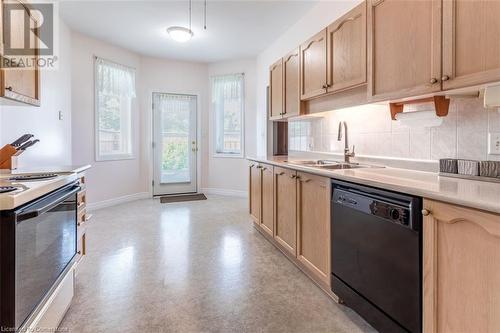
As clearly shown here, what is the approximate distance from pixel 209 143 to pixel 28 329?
508 centimetres

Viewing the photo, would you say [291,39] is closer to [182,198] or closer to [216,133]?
[216,133]

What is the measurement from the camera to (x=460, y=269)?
3.64 ft

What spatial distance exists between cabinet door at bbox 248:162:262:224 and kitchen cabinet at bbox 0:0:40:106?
218 cm

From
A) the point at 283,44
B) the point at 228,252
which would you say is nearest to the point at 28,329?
the point at 228,252

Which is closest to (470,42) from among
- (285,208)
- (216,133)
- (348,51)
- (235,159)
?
(348,51)


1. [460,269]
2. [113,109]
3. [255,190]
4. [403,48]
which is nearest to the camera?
[460,269]

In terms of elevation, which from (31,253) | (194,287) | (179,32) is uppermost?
(179,32)

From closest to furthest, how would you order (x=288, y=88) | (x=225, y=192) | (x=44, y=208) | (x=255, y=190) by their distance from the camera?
(x=44, y=208) → (x=288, y=88) → (x=255, y=190) → (x=225, y=192)

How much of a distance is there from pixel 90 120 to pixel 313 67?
3.75 metres

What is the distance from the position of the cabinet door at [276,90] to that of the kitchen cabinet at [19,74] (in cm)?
234

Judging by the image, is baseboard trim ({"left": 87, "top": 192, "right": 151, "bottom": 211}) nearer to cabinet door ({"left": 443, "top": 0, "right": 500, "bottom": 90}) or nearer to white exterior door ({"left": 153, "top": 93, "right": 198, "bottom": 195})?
white exterior door ({"left": 153, "top": 93, "right": 198, "bottom": 195})

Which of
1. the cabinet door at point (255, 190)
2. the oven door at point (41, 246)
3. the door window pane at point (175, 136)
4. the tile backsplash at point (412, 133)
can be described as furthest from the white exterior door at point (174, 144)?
the oven door at point (41, 246)

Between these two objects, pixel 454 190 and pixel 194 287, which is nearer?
pixel 454 190

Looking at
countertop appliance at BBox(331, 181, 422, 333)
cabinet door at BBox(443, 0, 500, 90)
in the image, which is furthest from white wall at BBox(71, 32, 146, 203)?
cabinet door at BBox(443, 0, 500, 90)
